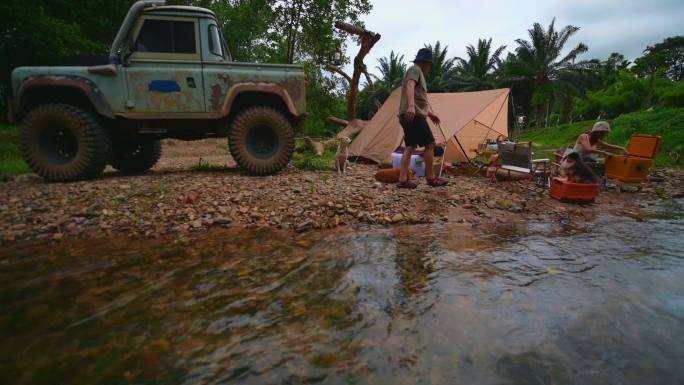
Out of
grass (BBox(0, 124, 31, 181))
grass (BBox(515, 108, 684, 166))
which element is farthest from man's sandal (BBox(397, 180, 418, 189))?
grass (BBox(515, 108, 684, 166))

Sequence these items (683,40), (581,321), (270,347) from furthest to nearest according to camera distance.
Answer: (683,40) < (581,321) < (270,347)

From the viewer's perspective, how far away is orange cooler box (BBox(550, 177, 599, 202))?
534 centimetres

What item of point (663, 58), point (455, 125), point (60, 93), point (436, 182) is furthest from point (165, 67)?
point (663, 58)

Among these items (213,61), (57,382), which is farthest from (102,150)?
(57,382)

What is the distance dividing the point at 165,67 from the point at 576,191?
6.55m

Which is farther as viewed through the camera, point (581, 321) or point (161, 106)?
point (161, 106)

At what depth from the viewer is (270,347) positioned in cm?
186

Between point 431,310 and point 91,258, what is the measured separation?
2.86 meters

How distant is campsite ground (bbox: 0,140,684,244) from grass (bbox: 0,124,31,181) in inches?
31.2

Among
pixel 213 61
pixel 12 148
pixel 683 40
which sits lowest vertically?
pixel 12 148

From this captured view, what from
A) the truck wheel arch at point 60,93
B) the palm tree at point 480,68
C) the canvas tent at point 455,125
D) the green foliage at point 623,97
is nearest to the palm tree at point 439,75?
the palm tree at point 480,68

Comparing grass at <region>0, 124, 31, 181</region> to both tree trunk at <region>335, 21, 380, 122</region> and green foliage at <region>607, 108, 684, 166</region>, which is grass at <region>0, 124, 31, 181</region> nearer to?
tree trunk at <region>335, 21, 380, 122</region>

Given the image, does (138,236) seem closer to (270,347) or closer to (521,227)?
(270,347)

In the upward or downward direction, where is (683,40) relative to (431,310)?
upward
